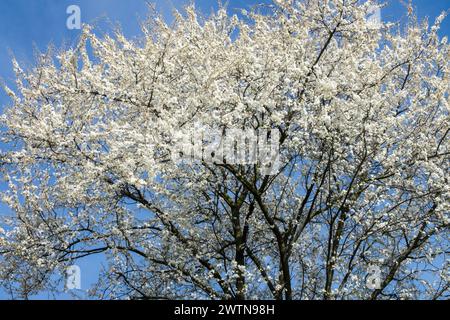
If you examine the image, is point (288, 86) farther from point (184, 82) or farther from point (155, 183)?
point (155, 183)

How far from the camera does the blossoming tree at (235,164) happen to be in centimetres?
1125

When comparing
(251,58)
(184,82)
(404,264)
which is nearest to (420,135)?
(404,264)

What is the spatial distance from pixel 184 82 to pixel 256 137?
6.74 feet

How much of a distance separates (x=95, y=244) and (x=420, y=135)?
7.51m

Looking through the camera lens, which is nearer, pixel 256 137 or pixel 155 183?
pixel 155 183

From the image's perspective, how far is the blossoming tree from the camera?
11250 mm

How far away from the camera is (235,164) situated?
12.4 m

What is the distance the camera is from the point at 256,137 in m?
11.7

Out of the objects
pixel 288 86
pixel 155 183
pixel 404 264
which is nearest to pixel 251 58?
pixel 288 86

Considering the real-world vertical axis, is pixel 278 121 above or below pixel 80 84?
below
